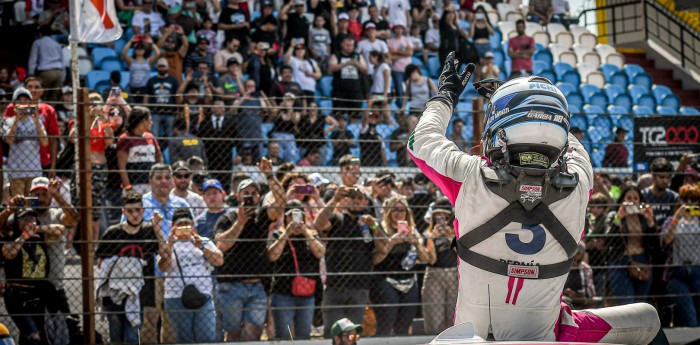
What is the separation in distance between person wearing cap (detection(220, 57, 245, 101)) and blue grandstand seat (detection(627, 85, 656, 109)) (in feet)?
25.7

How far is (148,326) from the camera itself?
23.8 feet

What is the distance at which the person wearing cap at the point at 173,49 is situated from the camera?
12711 mm

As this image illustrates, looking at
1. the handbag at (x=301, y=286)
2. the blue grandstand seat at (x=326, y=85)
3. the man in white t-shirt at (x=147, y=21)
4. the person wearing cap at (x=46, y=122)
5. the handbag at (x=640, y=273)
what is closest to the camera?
the handbag at (x=301, y=286)

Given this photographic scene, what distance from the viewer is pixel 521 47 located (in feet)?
53.6

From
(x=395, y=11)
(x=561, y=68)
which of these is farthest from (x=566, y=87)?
(x=395, y=11)

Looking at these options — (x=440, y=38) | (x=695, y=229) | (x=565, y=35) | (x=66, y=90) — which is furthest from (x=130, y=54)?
(x=565, y=35)

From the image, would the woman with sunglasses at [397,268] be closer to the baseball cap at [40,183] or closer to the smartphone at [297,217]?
the smartphone at [297,217]

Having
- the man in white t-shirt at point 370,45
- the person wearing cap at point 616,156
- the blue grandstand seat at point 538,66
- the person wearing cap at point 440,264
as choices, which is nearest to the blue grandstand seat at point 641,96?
the blue grandstand seat at point 538,66

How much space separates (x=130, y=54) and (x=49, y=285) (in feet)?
20.5

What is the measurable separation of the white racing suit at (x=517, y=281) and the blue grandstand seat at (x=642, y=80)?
15115 mm

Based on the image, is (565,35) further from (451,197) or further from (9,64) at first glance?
(451,197)

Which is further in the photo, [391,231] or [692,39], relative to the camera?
[692,39]

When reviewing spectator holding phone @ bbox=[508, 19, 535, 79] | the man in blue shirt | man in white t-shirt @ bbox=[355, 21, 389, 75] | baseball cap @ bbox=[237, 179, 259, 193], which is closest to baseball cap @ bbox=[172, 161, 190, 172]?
the man in blue shirt

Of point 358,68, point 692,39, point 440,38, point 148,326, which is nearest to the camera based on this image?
point 148,326
